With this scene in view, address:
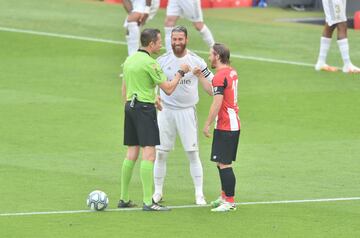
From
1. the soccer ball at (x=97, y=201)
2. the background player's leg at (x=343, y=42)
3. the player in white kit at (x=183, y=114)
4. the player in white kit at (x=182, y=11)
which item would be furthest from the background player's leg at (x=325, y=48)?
the soccer ball at (x=97, y=201)

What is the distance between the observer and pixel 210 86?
52.0 feet

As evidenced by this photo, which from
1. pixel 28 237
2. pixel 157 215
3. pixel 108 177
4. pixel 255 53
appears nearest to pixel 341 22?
pixel 255 53

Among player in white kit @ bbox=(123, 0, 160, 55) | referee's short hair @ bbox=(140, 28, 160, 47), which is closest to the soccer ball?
referee's short hair @ bbox=(140, 28, 160, 47)

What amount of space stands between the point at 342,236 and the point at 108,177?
170 inches

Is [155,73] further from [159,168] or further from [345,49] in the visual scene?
[345,49]

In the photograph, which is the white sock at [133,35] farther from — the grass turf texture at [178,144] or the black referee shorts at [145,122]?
the black referee shorts at [145,122]

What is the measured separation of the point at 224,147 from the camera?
600 inches

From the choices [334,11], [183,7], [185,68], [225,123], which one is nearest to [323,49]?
[334,11]

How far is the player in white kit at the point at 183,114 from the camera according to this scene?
15.9 m

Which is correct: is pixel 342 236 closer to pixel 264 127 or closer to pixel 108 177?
pixel 108 177

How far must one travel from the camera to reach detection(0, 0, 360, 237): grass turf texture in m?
14.9

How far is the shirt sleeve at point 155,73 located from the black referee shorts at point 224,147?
0.97 m

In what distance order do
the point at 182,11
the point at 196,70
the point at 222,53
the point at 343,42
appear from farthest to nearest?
the point at 182,11, the point at 343,42, the point at 196,70, the point at 222,53

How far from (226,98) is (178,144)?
14.9 feet
